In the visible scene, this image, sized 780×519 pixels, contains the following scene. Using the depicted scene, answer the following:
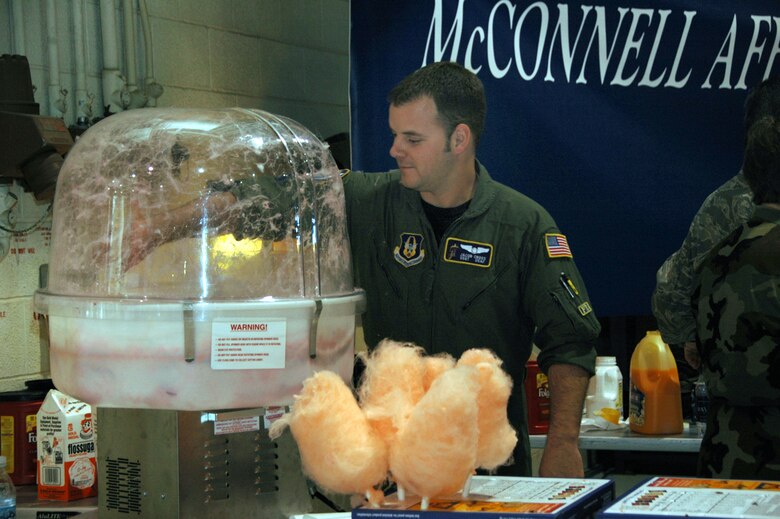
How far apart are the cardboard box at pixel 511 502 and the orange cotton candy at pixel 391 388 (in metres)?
0.11

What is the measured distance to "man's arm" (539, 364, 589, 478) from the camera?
2.35m

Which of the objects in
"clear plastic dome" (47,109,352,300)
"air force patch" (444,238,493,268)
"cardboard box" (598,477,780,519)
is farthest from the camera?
"air force patch" (444,238,493,268)

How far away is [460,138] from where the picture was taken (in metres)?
2.54

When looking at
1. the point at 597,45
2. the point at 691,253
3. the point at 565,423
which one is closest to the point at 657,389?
the point at 691,253

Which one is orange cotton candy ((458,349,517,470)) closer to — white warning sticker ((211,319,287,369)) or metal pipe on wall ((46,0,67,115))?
white warning sticker ((211,319,287,369))

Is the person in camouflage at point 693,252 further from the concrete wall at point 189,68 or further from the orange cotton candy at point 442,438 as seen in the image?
the concrete wall at point 189,68

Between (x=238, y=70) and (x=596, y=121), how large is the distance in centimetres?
155

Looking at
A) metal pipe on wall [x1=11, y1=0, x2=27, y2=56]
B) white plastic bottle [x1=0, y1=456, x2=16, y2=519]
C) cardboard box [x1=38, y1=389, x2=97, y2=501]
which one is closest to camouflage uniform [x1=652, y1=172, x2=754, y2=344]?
cardboard box [x1=38, y1=389, x2=97, y2=501]

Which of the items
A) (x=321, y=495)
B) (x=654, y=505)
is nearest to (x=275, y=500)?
(x=321, y=495)

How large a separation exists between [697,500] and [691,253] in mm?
1780

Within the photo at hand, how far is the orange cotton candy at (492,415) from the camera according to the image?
1.46 m

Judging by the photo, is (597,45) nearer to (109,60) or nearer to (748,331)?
(109,60)

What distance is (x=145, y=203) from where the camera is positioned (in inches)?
72.9

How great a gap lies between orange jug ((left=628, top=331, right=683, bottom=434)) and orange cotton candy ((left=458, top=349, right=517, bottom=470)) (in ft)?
6.19
